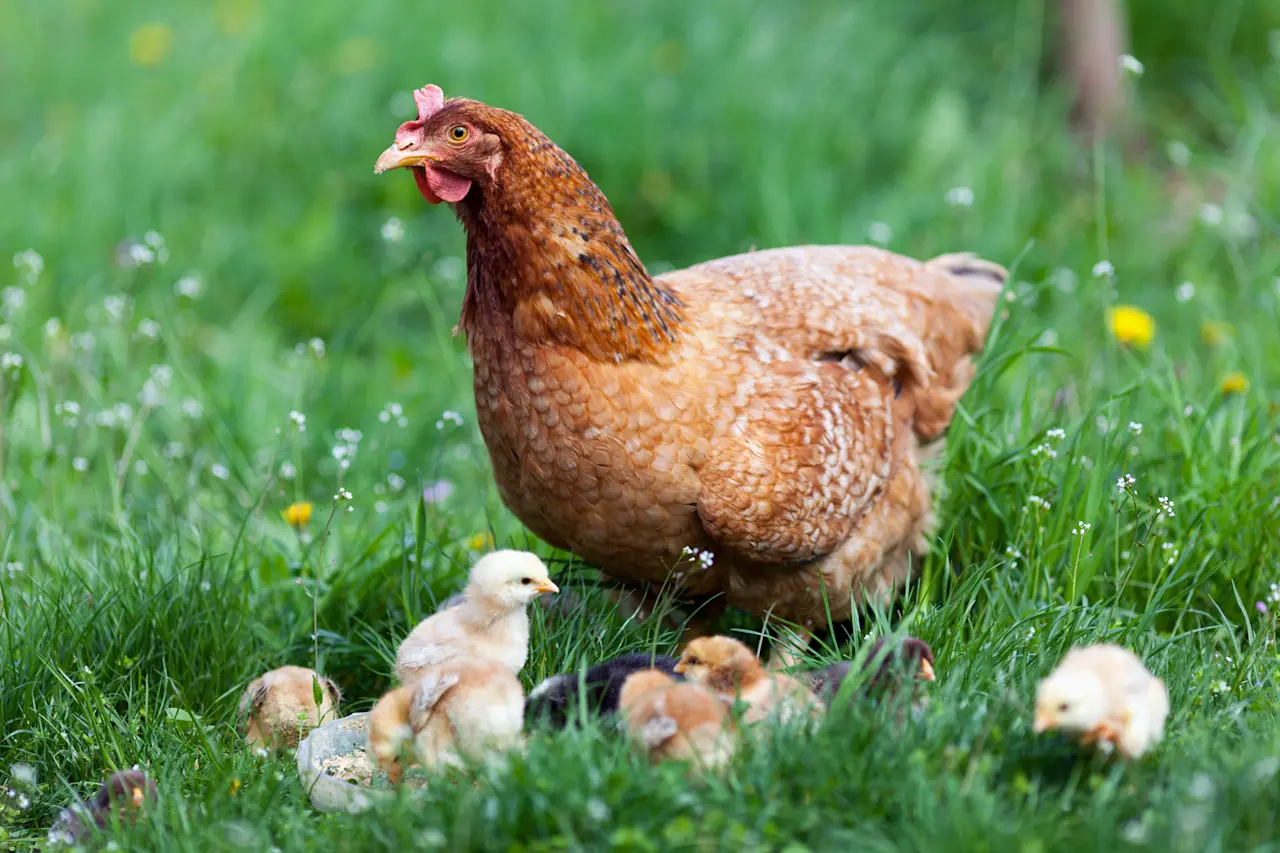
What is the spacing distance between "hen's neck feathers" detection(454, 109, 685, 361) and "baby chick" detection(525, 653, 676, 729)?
0.80m

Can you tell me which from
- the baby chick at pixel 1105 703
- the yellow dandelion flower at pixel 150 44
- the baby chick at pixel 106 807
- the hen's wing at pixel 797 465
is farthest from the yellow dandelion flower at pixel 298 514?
the yellow dandelion flower at pixel 150 44

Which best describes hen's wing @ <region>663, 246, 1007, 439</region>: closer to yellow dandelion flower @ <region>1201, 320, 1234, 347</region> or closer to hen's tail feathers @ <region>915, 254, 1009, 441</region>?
hen's tail feathers @ <region>915, 254, 1009, 441</region>

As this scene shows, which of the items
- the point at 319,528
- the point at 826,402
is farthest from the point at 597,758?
the point at 319,528

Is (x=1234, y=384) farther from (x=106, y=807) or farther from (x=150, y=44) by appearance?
(x=150, y=44)

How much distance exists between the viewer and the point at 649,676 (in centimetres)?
324

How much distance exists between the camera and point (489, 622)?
351cm

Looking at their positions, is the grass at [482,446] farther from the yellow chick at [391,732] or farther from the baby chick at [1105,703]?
the yellow chick at [391,732]

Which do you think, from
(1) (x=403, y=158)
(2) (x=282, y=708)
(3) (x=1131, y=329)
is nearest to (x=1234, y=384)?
(3) (x=1131, y=329)

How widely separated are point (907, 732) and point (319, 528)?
2.34 metres

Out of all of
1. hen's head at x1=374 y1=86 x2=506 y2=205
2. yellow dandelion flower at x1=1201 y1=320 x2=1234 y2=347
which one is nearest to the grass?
yellow dandelion flower at x1=1201 y1=320 x2=1234 y2=347

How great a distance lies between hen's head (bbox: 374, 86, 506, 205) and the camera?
3.55 m

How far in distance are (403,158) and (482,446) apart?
5.75 feet

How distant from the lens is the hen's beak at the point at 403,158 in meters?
3.51

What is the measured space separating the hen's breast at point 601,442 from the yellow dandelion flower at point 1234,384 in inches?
89.6
